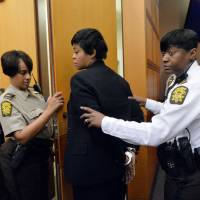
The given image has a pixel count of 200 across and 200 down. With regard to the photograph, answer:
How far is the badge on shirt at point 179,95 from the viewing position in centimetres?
121

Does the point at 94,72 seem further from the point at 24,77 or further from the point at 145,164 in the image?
the point at 145,164

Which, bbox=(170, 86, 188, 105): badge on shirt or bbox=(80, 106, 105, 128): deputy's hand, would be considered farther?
bbox=(80, 106, 105, 128): deputy's hand

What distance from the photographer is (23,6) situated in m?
2.19

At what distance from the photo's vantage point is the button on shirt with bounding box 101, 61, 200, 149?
3.96 ft

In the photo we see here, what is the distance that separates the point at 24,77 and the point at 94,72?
46cm

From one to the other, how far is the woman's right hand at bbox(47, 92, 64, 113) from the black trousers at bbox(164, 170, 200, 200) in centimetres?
73

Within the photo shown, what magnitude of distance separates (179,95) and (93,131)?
47cm

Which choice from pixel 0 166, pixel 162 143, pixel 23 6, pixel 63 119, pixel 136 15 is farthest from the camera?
pixel 136 15

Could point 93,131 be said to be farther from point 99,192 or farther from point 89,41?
point 89,41

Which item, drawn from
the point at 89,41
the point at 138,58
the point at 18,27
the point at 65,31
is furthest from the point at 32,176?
the point at 138,58

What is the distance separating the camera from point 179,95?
1.22 metres

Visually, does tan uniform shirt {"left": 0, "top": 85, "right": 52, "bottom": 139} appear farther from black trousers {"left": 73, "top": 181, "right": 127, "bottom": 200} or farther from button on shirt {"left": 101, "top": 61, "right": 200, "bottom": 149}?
button on shirt {"left": 101, "top": 61, "right": 200, "bottom": 149}

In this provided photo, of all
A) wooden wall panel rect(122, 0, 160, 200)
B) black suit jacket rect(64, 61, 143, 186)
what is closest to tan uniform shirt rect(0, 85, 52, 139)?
black suit jacket rect(64, 61, 143, 186)

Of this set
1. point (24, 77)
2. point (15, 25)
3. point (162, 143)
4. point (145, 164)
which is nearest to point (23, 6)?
point (15, 25)
